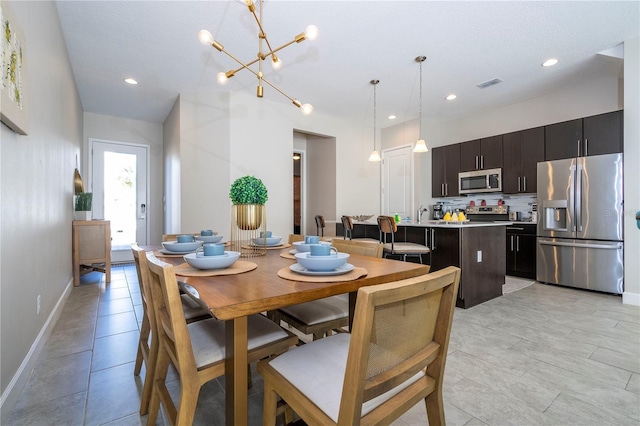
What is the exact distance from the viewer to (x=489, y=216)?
17.1 ft

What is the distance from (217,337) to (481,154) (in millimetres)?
5150

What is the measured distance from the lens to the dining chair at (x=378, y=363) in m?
0.70

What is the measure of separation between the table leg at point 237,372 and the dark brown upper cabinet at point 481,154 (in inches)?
200

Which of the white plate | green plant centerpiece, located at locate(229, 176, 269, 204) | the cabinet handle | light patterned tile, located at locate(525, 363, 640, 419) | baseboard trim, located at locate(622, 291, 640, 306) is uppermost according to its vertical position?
the cabinet handle

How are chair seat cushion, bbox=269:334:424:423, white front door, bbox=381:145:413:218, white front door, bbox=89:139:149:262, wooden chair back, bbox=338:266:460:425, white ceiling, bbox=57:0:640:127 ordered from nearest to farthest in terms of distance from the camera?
wooden chair back, bbox=338:266:460:425 → chair seat cushion, bbox=269:334:424:423 → white ceiling, bbox=57:0:640:127 → white front door, bbox=89:139:149:262 → white front door, bbox=381:145:413:218

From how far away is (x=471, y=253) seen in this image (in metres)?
3.10

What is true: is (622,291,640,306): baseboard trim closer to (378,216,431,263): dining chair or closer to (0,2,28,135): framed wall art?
(378,216,431,263): dining chair

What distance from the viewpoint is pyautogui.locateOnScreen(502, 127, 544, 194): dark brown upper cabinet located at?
427cm

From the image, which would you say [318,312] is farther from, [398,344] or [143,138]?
[143,138]

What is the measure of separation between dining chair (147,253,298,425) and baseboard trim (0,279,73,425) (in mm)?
738

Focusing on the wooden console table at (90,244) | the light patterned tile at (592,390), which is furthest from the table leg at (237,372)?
the wooden console table at (90,244)

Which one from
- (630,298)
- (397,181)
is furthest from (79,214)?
(630,298)

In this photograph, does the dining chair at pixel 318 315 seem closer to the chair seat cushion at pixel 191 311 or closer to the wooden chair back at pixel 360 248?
the wooden chair back at pixel 360 248

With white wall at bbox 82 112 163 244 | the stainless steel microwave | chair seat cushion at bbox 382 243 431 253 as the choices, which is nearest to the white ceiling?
white wall at bbox 82 112 163 244
